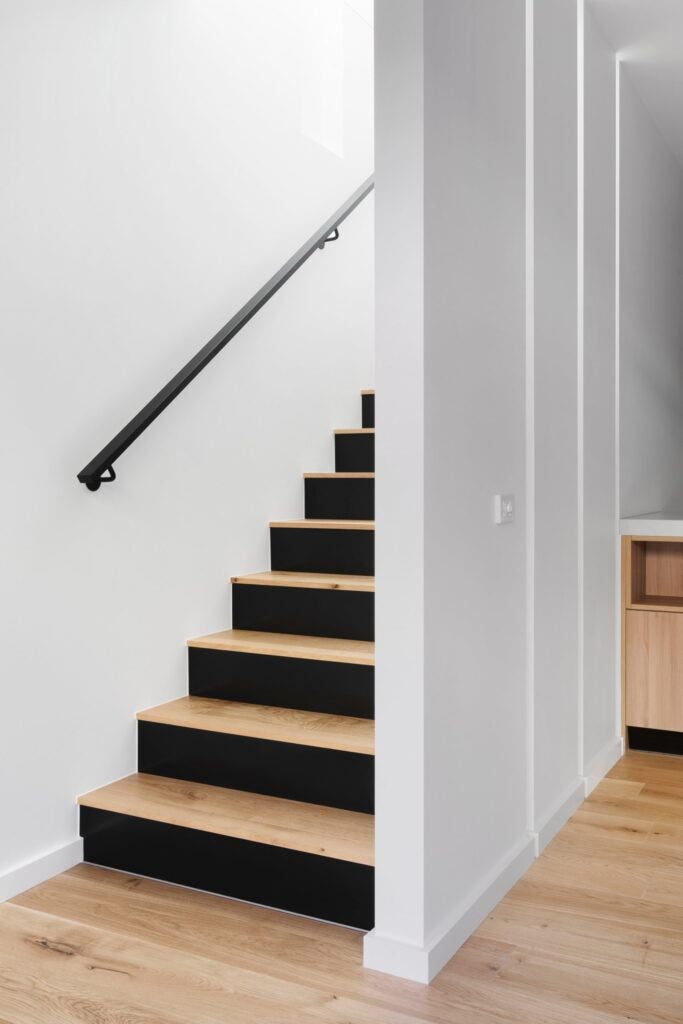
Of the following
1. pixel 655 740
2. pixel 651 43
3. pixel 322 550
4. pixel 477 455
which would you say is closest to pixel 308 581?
pixel 322 550

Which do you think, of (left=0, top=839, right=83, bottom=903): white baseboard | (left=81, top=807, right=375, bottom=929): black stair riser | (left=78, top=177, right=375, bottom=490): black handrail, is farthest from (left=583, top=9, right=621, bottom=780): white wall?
(left=0, top=839, right=83, bottom=903): white baseboard

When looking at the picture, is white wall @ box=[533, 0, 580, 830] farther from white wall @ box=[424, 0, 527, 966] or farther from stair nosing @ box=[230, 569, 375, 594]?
stair nosing @ box=[230, 569, 375, 594]

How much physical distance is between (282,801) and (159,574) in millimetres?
788

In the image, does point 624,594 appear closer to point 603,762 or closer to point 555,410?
point 603,762

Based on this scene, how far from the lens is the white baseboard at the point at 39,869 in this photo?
234 cm

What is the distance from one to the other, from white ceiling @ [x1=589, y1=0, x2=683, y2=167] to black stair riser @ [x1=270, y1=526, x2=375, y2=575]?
75.3 inches

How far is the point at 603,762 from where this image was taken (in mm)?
3314

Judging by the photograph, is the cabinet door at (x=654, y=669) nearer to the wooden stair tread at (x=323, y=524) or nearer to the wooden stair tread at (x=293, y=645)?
the wooden stair tread at (x=323, y=524)

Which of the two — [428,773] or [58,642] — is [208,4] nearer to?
[58,642]

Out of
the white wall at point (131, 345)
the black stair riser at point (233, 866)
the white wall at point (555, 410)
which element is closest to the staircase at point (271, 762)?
Result: the black stair riser at point (233, 866)

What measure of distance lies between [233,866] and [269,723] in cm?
41

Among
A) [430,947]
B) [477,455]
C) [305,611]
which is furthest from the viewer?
[305,611]

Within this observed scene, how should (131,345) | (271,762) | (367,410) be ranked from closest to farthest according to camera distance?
(271,762)
(131,345)
(367,410)

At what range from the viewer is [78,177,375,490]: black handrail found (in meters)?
2.54
